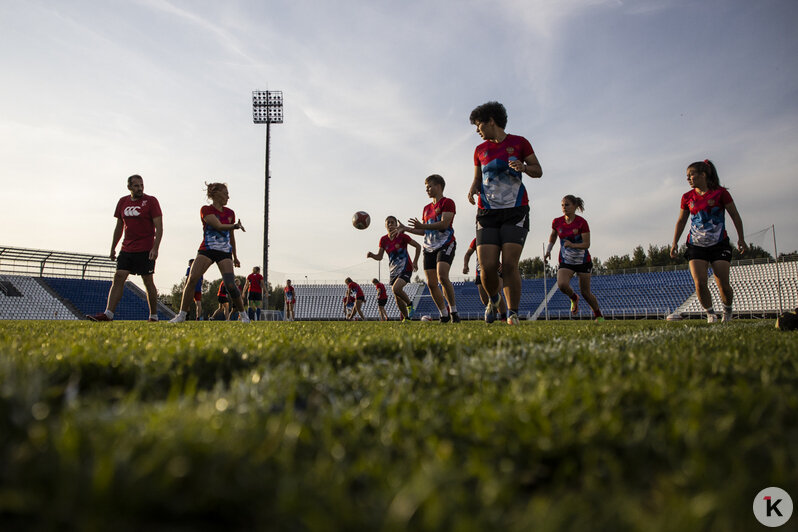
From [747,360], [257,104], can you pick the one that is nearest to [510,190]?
[747,360]

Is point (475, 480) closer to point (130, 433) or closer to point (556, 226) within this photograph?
point (130, 433)

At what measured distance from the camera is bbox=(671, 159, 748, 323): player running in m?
6.86

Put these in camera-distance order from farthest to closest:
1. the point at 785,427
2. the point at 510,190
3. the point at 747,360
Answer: the point at 510,190 < the point at 747,360 < the point at 785,427

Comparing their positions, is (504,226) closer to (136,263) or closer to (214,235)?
(214,235)

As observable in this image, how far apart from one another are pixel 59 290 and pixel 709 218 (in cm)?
4292

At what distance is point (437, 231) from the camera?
27.8 feet

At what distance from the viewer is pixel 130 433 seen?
31.3 inches

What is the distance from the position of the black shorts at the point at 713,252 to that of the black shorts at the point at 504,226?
9.72 feet

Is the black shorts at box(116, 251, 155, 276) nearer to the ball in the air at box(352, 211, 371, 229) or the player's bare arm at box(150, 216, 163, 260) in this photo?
the player's bare arm at box(150, 216, 163, 260)

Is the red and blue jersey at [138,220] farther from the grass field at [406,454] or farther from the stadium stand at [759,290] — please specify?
the stadium stand at [759,290]

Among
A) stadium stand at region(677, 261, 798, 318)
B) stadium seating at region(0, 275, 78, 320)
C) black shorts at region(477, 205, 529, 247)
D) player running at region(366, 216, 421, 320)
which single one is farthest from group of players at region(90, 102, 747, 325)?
stadium seating at region(0, 275, 78, 320)

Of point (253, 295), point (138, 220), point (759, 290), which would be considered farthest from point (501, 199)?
point (759, 290)

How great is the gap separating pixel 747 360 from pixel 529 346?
0.95m

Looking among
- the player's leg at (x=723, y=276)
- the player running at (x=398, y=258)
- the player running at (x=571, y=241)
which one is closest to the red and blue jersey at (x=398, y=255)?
the player running at (x=398, y=258)
